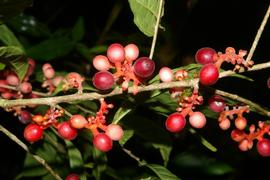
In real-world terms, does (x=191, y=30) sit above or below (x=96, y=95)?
below

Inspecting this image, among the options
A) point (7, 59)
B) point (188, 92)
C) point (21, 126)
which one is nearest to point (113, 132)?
point (188, 92)

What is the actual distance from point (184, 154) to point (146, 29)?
1326mm

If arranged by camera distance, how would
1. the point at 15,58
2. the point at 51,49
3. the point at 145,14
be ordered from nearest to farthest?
the point at 145,14 → the point at 15,58 → the point at 51,49

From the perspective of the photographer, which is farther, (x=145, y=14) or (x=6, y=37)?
(x=6, y=37)

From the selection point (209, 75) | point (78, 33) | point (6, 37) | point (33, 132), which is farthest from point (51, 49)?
point (209, 75)

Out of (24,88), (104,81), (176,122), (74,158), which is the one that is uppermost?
(104,81)

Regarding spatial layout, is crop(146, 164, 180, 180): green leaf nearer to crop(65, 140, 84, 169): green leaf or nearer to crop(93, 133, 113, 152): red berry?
crop(65, 140, 84, 169): green leaf

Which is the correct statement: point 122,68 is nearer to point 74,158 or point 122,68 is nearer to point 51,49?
point 74,158

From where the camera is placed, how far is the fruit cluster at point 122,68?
1516mm

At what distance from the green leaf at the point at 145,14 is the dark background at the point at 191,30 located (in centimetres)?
181

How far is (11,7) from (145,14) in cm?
59

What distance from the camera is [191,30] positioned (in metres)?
4.67

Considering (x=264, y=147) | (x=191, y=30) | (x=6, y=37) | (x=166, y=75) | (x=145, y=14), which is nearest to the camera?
(x=166, y=75)

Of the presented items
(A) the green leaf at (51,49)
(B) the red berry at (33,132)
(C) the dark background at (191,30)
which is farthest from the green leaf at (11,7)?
(C) the dark background at (191,30)
